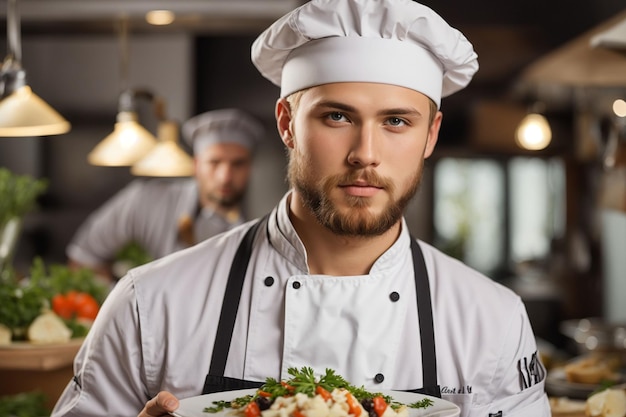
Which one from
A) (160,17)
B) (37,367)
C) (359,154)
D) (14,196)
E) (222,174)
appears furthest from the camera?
(160,17)

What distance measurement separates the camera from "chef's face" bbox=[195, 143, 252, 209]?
18.0 feet

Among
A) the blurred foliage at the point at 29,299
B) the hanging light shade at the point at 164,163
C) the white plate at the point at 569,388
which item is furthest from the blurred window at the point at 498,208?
the white plate at the point at 569,388

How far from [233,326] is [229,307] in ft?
0.16

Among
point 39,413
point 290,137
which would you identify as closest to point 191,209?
point 39,413

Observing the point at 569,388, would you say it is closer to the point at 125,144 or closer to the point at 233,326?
the point at 233,326

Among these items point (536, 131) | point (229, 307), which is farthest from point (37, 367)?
point (536, 131)

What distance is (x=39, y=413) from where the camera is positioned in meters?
3.11

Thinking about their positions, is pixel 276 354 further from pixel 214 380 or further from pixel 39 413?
pixel 39 413

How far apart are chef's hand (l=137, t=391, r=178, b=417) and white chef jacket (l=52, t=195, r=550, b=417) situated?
35 centimetres

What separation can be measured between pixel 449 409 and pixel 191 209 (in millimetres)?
4239

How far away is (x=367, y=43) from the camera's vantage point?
217cm

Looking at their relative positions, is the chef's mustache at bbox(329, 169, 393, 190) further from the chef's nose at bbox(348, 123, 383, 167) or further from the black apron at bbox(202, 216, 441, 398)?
the black apron at bbox(202, 216, 441, 398)

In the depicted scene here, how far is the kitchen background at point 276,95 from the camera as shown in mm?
5156

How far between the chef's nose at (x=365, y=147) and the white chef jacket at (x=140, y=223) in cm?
394
